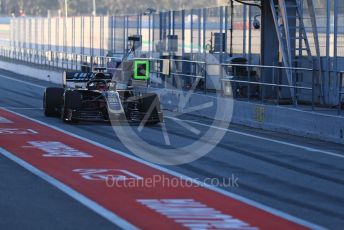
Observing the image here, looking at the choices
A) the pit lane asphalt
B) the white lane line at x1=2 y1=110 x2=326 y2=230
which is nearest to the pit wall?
the pit lane asphalt

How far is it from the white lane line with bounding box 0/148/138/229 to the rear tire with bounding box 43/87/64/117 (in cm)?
802

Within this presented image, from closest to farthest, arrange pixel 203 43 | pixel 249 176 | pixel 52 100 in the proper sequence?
pixel 249 176 < pixel 52 100 < pixel 203 43

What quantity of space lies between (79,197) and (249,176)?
124 inches

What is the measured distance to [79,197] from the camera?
32.5ft

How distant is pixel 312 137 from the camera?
18.3 metres

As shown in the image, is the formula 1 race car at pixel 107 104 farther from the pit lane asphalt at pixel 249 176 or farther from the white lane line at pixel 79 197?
the white lane line at pixel 79 197

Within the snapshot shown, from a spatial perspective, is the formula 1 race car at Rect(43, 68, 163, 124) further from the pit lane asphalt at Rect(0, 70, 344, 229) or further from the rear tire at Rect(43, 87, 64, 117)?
the rear tire at Rect(43, 87, 64, 117)

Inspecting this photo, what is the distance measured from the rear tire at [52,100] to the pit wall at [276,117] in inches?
172

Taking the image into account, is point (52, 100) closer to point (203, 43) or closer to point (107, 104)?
point (107, 104)

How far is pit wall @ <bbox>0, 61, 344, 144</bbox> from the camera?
701 inches

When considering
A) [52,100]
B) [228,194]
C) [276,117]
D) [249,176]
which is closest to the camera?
[228,194]

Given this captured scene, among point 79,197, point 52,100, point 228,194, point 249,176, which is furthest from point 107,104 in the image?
point 79,197

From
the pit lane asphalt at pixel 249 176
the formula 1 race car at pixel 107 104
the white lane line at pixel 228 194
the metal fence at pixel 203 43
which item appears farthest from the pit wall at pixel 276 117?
the white lane line at pixel 228 194

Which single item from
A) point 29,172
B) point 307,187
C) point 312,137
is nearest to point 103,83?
point 312,137
